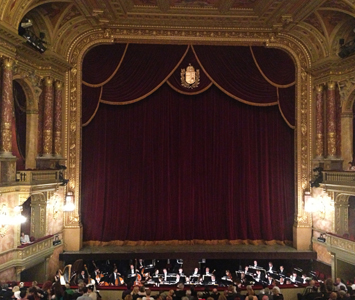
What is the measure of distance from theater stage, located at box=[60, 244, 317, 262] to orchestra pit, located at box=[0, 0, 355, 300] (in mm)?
54

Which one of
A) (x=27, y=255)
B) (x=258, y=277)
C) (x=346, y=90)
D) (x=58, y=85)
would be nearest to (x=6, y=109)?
(x=58, y=85)

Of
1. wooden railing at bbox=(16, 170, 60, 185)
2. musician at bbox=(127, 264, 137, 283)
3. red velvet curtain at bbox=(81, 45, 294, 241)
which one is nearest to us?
wooden railing at bbox=(16, 170, 60, 185)

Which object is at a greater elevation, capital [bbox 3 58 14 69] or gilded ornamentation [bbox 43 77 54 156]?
capital [bbox 3 58 14 69]

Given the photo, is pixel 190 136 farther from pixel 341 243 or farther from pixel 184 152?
pixel 341 243

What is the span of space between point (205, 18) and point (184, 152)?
546cm

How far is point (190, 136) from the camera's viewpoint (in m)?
15.2

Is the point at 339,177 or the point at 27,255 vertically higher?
the point at 339,177

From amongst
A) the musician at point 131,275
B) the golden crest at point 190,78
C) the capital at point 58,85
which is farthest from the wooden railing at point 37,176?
the golden crest at point 190,78

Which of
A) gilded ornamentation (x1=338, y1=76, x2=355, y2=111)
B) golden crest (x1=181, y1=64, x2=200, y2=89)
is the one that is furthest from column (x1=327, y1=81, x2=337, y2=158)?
golden crest (x1=181, y1=64, x2=200, y2=89)

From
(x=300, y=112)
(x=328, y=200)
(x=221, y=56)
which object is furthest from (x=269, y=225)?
(x=221, y=56)

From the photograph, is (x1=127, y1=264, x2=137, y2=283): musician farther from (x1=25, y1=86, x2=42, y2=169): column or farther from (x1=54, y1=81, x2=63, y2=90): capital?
(x1=54, y1=81, x2=63, y2=90): capital

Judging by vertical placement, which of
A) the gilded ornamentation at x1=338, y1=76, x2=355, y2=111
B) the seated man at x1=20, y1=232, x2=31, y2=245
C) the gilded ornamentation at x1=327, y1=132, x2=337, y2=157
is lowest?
the seated man at x1=20, y1=232, x2=31, y2=245

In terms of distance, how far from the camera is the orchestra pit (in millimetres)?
13188

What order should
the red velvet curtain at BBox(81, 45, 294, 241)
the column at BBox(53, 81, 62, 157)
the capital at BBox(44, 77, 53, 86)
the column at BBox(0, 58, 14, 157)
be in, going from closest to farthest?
the column at BBox(0, 58, 14, 157) → the capital at BBox(44, 77, 53, 86) → the column at BBox(53, 81, 62, 157) → the red velvet curtain at BBox(81, 45, 294, 241)
